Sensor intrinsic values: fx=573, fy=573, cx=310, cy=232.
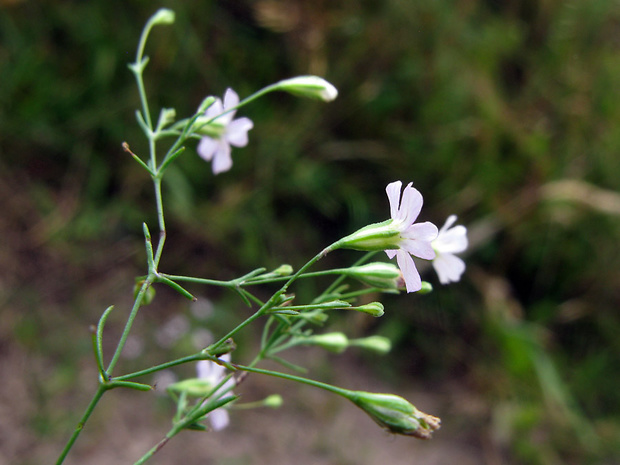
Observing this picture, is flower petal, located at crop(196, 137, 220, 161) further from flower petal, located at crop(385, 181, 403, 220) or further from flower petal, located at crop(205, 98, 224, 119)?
flower petal, located at crop(385, 181, 403, 220)

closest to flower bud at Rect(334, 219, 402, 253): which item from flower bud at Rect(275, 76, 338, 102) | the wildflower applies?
the wildflower

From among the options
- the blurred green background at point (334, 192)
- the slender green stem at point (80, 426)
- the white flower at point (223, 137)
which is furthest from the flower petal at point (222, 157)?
the blurred green background at point (334, 192)

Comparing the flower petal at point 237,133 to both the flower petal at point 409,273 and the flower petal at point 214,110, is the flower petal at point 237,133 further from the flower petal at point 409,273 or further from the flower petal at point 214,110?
the flower petal at point 409,273

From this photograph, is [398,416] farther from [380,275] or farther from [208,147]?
[208,147]

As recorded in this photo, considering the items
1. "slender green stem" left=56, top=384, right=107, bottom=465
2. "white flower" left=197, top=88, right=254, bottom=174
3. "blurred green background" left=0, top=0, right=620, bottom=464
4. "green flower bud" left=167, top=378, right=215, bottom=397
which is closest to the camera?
"slender green stem" left=56, top=384, right=107, bottom=465

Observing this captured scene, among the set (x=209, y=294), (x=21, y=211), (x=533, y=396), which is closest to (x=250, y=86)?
(x=209, y=294)

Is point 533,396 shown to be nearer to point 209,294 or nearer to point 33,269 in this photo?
point 209,294
